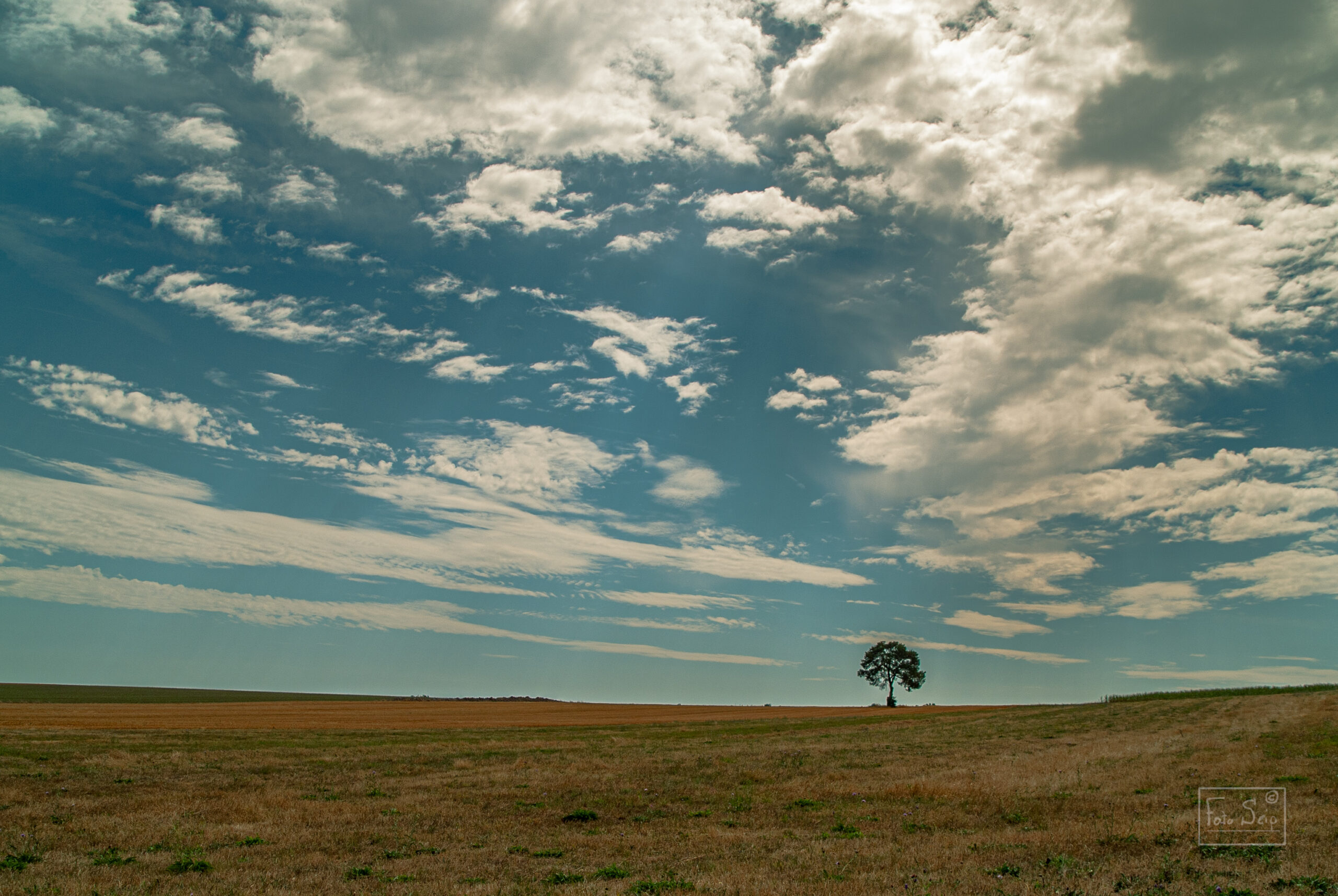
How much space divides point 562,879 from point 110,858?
1023cm

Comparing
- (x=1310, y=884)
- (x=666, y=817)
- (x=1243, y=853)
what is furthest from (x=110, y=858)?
(x=1243, y=853)

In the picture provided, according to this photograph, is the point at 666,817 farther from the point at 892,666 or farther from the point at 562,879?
the point at 892,666

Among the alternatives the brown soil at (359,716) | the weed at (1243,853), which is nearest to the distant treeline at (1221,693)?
the brown soil at (359,716)

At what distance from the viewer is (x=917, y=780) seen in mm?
25453

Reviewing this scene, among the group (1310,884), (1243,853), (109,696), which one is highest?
(1310,884)

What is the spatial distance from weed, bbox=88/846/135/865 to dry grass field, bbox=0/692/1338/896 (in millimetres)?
67

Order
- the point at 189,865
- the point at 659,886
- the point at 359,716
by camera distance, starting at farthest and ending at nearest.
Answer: the point at 359,716 → the point at 189,865 → the point at 659,886

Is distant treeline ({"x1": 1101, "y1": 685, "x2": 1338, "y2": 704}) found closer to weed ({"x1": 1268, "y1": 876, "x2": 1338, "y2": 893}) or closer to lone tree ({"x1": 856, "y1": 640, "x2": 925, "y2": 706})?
lone tree ({"x1": 856, "y1": 640, "x2": 925, "y2": 706})

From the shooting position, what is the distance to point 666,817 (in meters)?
21.1

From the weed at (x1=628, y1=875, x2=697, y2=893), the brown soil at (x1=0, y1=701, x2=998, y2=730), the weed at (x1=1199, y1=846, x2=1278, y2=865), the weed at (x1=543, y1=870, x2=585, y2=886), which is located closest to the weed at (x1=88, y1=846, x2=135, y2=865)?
the weed at (x1=543, y1=870, x2=585, y2=886)

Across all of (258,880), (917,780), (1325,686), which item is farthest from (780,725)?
(1325,686)

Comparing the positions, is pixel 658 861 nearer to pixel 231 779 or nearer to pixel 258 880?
pixel 258 880

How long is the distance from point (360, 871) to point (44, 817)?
13431mm

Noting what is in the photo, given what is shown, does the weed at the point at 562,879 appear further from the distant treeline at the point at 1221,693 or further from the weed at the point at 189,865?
the distant treeline at the point at 1221,693
